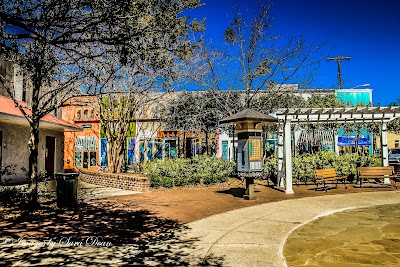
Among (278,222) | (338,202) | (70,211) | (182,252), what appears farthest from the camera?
(338,202)

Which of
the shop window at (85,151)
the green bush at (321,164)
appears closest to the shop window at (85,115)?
the shop window at (85,151)

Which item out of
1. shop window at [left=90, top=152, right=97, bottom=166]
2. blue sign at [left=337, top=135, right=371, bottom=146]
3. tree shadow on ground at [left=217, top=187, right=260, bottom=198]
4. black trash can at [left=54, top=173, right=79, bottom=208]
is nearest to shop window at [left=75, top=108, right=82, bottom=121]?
shop window at [left=90, top=152, right=97, bottom=166]

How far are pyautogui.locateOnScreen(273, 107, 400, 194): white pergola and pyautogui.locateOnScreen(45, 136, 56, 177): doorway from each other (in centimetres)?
1346

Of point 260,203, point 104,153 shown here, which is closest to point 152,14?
point 260,203

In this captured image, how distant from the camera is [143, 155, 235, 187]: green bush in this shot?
Answer: 13.5 metres

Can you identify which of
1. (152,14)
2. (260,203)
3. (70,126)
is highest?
(152,14)

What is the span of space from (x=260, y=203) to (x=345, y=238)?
4083mm

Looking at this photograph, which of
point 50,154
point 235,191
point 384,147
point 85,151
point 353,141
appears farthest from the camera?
point 353,141

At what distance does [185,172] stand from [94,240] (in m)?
8.47

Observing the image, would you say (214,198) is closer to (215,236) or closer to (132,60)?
(215,236)

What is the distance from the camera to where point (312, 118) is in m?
13.2

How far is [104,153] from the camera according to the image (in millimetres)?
31156

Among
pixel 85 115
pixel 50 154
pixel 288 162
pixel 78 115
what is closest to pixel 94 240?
pixel 288 162

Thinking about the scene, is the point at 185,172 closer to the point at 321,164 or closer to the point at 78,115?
the point at 321,164
